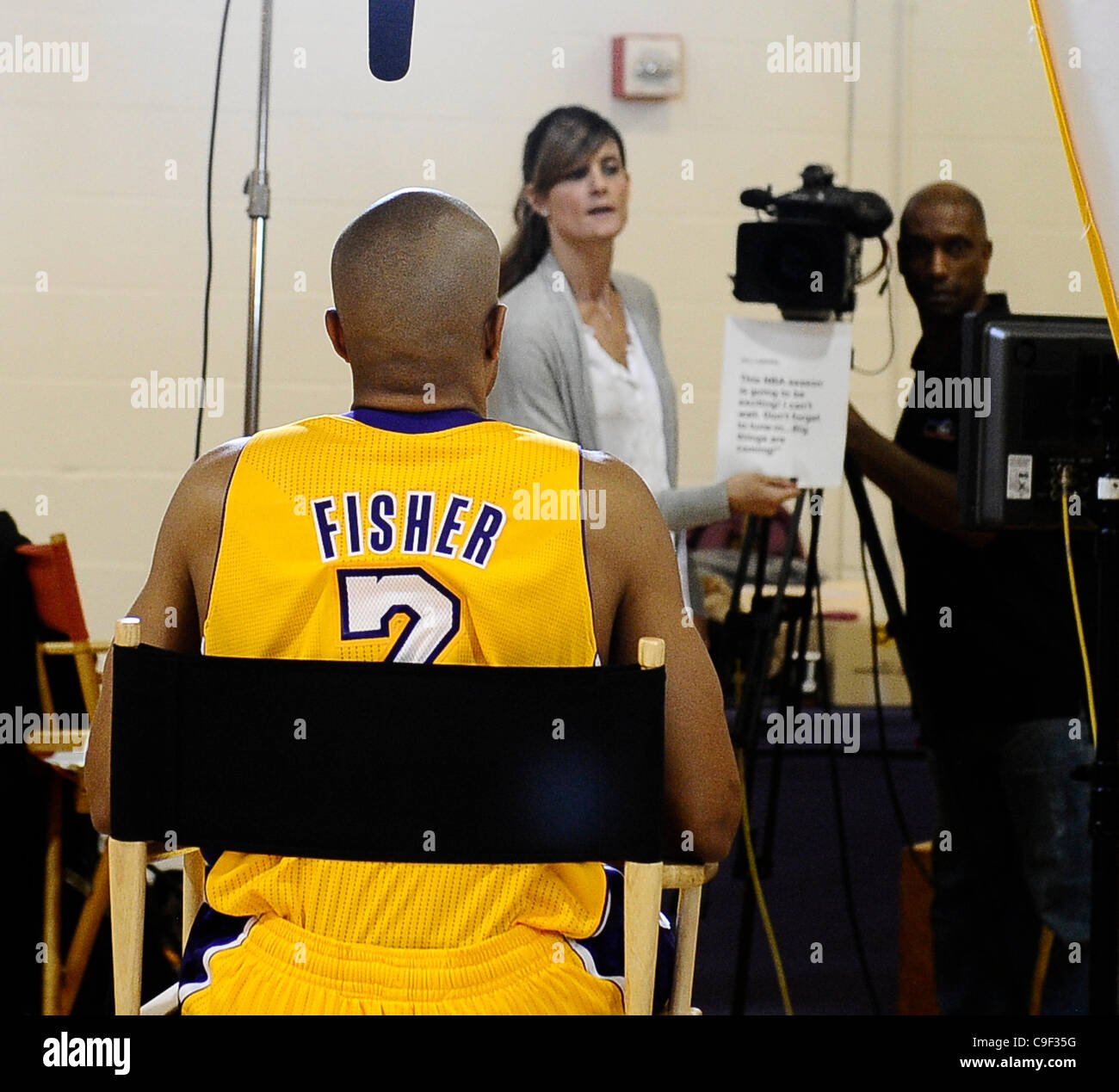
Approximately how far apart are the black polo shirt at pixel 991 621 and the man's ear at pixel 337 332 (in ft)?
3.93

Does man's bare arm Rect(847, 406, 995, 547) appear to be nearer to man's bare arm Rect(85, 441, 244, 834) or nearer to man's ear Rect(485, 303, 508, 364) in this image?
man's ear Rect(485, 303, 508, 364)

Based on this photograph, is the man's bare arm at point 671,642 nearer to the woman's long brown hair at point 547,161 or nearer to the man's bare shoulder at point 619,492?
the man's bare shoulder at point 619,492

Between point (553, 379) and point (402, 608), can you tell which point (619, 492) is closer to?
point (402, 608)

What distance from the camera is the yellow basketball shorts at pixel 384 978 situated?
0.97 meters

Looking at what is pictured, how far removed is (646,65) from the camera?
3.26 m

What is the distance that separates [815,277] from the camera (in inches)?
79.8

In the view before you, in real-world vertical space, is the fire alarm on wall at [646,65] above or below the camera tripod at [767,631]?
above

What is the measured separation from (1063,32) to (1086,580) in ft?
3.70

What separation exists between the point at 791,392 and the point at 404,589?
1129 millimetres

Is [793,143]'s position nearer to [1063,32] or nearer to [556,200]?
[556,200]

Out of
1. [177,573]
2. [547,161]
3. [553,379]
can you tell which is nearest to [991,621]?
[553,379]

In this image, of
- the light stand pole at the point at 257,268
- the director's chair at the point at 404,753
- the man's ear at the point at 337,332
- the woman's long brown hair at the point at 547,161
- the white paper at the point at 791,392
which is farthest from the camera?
the woman's long brown hair at the point at 547,161

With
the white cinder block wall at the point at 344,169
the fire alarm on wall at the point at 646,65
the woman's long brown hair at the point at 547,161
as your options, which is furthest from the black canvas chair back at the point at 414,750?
the fire alarm on wall at the point at 646,65

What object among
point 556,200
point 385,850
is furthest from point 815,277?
point 385,850
